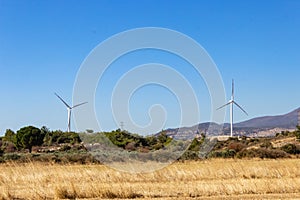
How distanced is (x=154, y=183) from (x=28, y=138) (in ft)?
116

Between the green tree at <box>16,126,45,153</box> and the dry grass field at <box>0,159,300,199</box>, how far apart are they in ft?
100

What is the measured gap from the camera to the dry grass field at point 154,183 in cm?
1372

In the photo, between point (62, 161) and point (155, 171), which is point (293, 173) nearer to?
point (155, 171)

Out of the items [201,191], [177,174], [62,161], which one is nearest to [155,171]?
[177,174]

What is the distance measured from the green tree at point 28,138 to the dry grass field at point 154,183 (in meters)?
30.6

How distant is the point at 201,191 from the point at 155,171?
5430 millimetres

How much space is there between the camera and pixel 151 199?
42.4 ft

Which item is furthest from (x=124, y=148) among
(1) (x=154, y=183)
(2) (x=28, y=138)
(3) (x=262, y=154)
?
(2) (x=28, y=138)

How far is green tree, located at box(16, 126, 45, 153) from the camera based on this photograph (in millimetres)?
49719

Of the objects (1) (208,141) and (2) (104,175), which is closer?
(2) (104,175)

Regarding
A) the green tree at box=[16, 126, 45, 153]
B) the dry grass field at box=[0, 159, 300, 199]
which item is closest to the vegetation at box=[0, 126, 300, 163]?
the green tree at box=[16, 126, 45, 153]

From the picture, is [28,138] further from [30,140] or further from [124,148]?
[124,148]

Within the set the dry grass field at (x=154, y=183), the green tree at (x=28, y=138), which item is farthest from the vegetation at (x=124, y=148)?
the dry grass field at (x=154, y=183)

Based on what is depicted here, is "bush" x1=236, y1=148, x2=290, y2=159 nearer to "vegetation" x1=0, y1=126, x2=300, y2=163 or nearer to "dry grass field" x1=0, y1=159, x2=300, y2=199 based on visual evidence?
"vegetation" x1=0, y1=126, x2=300, y2=163
